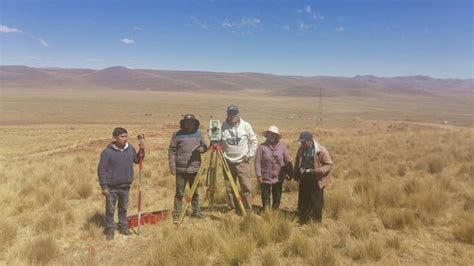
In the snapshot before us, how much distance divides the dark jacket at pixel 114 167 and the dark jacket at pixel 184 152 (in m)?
0.73

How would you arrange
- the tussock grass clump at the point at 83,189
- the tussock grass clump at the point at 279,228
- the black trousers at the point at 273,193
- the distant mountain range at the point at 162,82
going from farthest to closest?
the distant mountain range at the point at 162,82 < the tussock grass clump at the point at 83,189 < the black trousers at the point at 273,193 < the tussock grass clump at the point at 279,228

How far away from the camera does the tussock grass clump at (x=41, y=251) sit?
18.4 ft

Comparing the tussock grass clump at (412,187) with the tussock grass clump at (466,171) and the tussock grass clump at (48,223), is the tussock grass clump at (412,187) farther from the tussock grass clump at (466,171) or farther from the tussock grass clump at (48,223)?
the tussock grass clump at (48,223)

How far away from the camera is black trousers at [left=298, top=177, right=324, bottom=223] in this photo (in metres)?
7.15

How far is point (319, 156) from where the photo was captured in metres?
7.16

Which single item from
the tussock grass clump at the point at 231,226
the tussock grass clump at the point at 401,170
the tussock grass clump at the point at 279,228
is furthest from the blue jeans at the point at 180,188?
the tussock grass clump at the point at 401,170

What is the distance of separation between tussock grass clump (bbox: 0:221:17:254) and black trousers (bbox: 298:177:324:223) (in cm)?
428

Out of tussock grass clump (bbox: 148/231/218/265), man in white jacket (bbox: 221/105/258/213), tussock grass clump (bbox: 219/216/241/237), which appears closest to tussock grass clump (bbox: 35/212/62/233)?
tussock grass clump (bbox: 148/231/218/265)

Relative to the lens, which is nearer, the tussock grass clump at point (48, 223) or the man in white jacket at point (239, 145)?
the tussock grass clump at point (48, 223)

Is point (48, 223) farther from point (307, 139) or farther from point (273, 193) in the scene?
point (307, 139)

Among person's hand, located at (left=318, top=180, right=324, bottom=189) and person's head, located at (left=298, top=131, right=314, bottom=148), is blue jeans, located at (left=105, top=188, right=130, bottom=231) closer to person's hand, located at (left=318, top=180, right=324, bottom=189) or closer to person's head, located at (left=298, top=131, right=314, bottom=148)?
person's head, located at (left=298, top=131, right=314, bottom=148)

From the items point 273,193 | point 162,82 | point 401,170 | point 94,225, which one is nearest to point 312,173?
point 273,193

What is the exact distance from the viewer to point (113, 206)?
21.9 ft

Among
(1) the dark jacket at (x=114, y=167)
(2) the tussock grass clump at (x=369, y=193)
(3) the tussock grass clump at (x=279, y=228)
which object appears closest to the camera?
(3) the tussock grass clump at (x=279, y=228)
